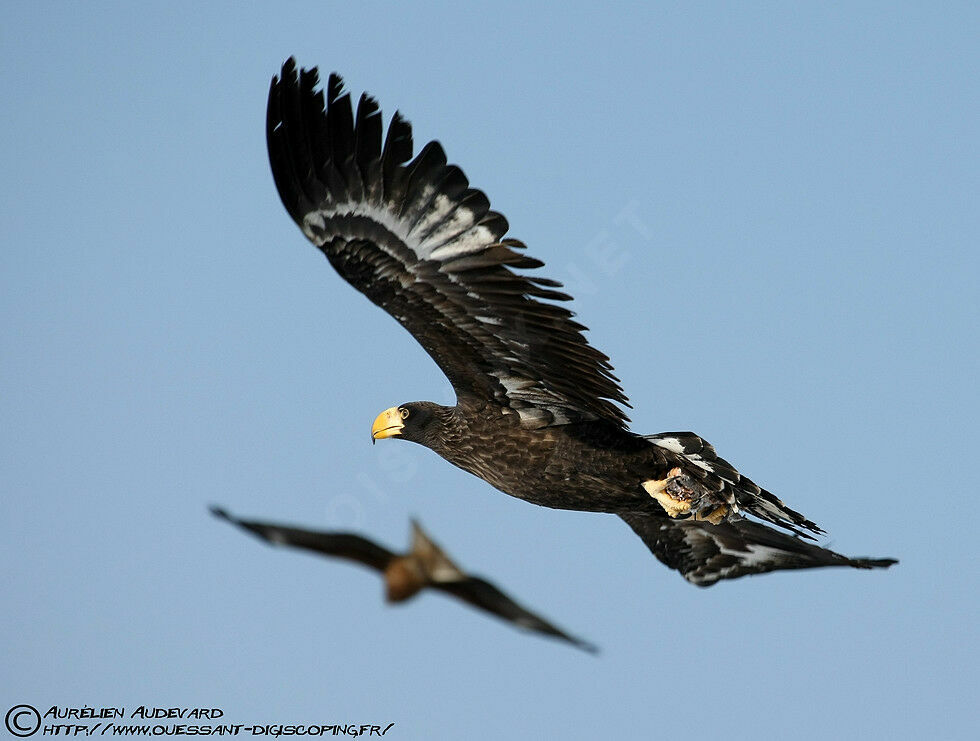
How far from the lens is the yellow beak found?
8.12 meters

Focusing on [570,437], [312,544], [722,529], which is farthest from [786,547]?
[312,544]

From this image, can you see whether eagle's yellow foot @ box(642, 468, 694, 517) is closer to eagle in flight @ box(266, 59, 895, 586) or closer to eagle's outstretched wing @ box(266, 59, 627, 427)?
eagle in flight @ box(266, 59, 895, 586)

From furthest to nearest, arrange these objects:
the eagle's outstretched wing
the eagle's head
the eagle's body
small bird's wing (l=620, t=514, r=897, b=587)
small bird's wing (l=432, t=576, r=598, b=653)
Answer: small bird's wing (l=620, t=514, r=897, b=587)
the eagle's head
the eagle's body
the eagle's outstretched wing
small bird's wing (l=432, t=576, r=598, b=653)

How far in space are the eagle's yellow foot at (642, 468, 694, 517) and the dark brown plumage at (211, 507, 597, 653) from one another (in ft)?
12.7

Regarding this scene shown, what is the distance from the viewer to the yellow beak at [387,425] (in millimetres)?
8117

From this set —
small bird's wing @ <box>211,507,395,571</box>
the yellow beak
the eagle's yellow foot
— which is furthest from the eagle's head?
small bird's wing @ <box>211,507,395,571</box>

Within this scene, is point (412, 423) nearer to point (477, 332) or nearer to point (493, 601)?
point (477, 332)

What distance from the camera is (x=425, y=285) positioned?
704cm

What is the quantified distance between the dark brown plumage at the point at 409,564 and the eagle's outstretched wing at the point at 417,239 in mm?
2973

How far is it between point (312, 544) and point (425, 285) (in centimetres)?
314

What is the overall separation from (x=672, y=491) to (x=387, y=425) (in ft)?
6.46

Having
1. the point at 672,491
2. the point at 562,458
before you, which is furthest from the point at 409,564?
the point at 672,491

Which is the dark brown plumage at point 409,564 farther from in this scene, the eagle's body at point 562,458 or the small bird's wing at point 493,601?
the eagle's body at point 562,458

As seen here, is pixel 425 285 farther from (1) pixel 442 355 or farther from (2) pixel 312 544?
(2) pixel 312 544
